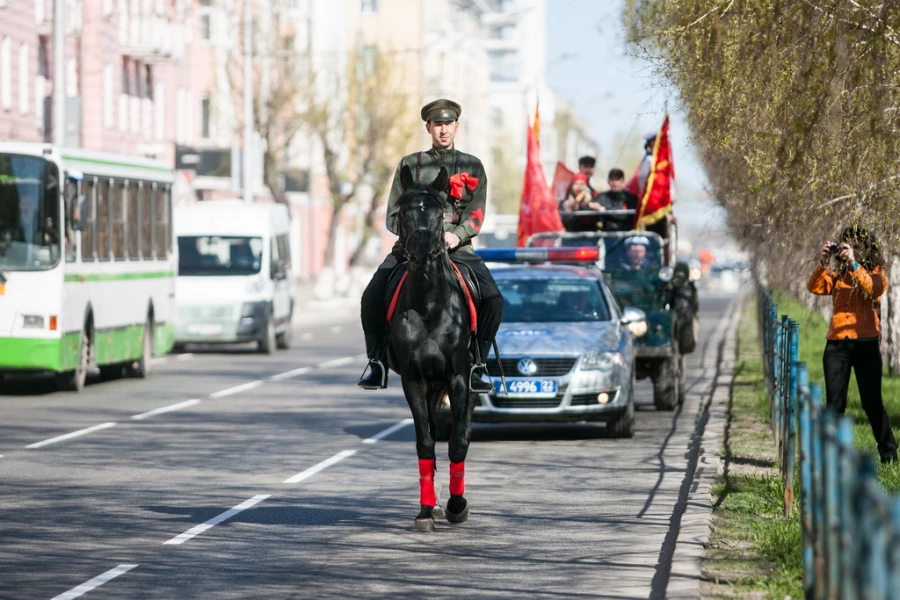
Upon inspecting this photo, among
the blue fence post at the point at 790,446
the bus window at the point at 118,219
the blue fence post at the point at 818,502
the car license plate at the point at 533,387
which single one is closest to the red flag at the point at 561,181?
the bus window at the point at 118,219

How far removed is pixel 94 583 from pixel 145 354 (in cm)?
1860

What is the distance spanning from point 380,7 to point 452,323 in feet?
323

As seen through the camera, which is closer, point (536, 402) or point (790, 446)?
point (790, 446)

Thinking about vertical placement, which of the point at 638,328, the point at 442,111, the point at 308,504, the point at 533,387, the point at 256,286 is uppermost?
the point at 442,111

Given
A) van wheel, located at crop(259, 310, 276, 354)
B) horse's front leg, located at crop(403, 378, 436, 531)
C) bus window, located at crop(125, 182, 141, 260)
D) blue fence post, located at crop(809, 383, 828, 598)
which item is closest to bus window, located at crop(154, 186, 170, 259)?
bus window, located at crop(125, 182, 141, 260)

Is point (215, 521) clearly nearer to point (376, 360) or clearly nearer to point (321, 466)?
point (376, 360)

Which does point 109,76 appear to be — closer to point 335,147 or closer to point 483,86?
point 335,147

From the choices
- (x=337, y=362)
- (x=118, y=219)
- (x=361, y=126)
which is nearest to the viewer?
(x=118, y=219)

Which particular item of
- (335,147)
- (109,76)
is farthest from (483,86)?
(109,76)

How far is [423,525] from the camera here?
11.3m

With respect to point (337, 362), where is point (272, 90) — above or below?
above

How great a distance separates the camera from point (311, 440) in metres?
18.0

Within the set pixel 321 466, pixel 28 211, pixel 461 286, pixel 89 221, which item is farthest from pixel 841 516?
pixel 89 221

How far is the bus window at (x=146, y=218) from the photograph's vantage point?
92.1 feet
